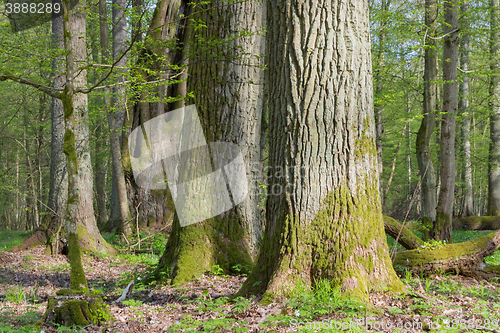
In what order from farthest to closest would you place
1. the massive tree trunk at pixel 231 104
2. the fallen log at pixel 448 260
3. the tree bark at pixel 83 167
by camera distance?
the tree bark at pixel 83 167 → the massive tree trunk at pixel 231 104 → the fallen log at pixel 448 260

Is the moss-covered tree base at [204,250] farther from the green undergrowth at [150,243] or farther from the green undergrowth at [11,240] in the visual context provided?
the green undergrowth at [11,240]

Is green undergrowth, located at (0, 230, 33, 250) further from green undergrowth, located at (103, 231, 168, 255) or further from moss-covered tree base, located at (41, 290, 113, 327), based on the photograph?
moss-covered tree base, located at (41, 290, 113, 327)

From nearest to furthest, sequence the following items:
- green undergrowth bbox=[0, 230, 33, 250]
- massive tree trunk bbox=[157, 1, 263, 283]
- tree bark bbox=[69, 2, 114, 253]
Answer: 1. massive tree trunk bbox=[157, 1, 263, 283]
2. tree bark bbox=[69, 2, 114, 253]
3. green undergrowth bbox=[0, 230, 33, 250]

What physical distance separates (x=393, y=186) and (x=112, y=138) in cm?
2058

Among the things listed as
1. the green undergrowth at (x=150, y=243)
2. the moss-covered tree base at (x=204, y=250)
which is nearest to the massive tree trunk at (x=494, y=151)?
the green undergrowth at (x=150, y=243)

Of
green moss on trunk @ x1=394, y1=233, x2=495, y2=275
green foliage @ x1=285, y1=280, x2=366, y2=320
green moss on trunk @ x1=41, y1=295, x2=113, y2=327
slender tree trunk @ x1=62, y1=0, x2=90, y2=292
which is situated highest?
slender tree trunk @ x1=62, y1=0, x2=90, y2=292

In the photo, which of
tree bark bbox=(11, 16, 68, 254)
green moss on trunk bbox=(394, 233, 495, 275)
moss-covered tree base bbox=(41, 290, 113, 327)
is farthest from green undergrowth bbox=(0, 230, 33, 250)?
green moss on trunk bbox=(394, 233, 495, 275)

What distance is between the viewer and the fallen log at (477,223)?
44.2 feet

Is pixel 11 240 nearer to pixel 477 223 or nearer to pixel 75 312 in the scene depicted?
pixel 75 312

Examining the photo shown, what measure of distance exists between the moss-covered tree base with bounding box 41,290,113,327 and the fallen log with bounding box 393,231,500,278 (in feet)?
10.9

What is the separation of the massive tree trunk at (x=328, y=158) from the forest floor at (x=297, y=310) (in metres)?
0.23

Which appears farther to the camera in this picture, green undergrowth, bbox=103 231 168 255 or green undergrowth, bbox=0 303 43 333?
green undergrowth, bbox=103 231 168 255

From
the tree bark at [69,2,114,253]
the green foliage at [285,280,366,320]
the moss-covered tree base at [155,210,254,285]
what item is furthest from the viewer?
the tree bark at [69,2,114,253]

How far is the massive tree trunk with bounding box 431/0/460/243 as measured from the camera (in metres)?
7.76
